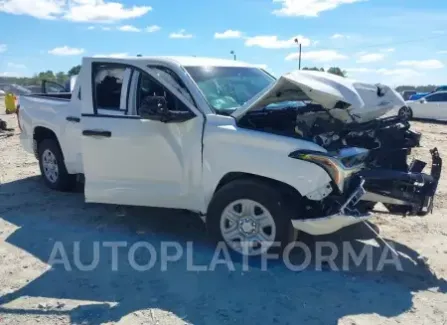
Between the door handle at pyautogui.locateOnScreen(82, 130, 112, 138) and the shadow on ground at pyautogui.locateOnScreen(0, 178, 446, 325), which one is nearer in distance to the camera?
the shadow on ground at pyautogui.locateOnScreen(0, 178, 446, 325)

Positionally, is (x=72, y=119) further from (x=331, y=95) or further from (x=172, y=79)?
(x=331, y=95)

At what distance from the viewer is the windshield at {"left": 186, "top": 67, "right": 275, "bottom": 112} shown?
5.10 meters

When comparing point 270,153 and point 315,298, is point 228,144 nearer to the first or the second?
point 270,153

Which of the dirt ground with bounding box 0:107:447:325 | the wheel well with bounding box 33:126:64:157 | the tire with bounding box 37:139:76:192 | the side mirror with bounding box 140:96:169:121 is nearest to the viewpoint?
the dirt ground with bounding box 0:107:447:325

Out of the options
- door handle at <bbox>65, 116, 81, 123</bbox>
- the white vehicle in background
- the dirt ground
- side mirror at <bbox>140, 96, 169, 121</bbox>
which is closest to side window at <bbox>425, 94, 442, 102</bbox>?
the white vehicle in background

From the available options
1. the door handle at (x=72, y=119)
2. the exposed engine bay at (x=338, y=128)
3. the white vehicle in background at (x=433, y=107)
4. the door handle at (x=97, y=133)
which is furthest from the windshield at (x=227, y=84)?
the white vehicle in background at (x=433, y=107)

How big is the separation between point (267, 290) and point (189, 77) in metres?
2.25

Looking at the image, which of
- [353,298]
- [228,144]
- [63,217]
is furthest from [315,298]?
[63,217]

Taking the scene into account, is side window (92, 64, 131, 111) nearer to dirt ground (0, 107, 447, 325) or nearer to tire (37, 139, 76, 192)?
dirt ground (0, 107, 447, 325)

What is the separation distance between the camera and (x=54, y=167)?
720 cm

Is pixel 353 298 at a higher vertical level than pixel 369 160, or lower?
lower

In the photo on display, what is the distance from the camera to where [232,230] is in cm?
467

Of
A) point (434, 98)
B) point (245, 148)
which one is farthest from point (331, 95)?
point (434, 98)

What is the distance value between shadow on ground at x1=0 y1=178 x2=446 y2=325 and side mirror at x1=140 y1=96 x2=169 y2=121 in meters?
1.35
